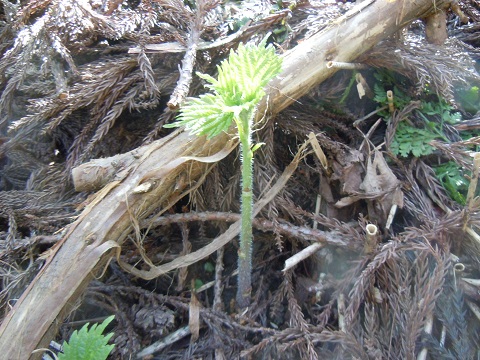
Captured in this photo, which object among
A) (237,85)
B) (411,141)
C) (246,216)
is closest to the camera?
(237,85)

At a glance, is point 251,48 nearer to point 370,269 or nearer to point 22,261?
point 370,269

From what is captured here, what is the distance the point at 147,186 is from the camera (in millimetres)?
1442

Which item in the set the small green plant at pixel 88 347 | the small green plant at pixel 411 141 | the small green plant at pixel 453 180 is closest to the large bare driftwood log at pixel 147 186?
the small green plant at pixel 88 347

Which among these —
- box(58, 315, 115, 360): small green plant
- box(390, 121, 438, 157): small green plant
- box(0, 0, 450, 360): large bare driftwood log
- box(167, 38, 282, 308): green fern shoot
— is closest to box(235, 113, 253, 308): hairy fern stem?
box(167, 38, 282, 308): green fern shoot

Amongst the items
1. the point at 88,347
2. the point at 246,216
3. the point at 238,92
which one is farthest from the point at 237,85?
the point at 88,347

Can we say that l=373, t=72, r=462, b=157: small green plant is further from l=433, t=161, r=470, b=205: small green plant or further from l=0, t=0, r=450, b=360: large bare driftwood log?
l=0, t=0, r=450, b=360: large bare driftwood log

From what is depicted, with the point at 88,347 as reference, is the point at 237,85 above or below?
above

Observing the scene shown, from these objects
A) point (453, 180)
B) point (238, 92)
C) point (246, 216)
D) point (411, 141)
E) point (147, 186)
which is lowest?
point (453, 180)

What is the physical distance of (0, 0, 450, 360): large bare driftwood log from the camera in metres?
1.31

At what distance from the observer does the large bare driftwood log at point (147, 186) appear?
1.31m

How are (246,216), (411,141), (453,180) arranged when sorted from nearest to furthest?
(246,216) → (453,180) → (411,141)

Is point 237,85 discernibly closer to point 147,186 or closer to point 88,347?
point 147,186

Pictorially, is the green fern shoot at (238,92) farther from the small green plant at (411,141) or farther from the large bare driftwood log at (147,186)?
the small green plant at (411,141)

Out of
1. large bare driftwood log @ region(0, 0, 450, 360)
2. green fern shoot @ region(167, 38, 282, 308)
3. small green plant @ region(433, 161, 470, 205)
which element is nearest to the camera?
green fern shoot @ region(167, 38, 282, 308)
